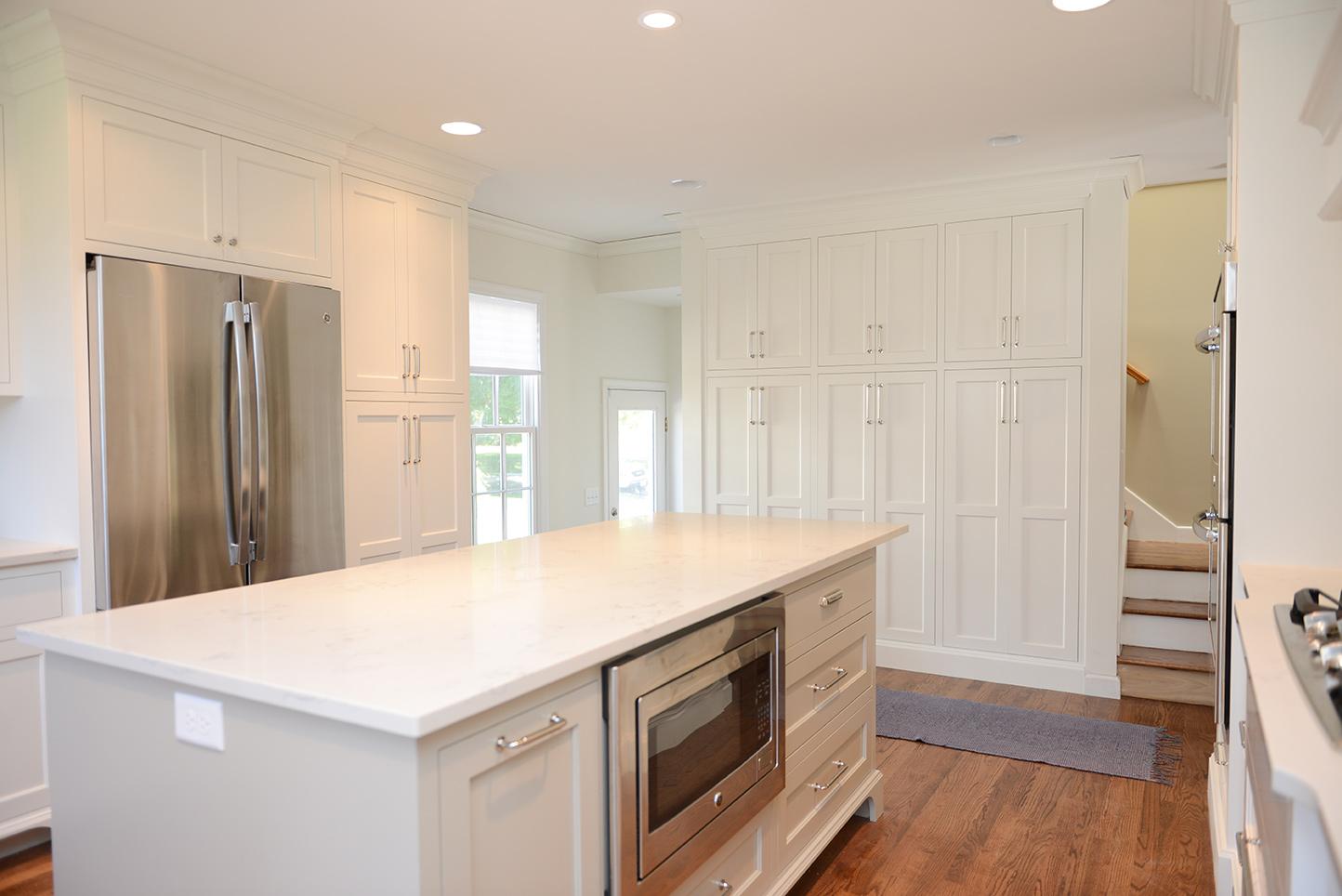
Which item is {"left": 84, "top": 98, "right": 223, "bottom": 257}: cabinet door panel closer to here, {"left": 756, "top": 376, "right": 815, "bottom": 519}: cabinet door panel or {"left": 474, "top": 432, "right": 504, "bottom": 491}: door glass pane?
{"left": 474, "top": 432, "right": 504, "bottom": 491}: door glass pane

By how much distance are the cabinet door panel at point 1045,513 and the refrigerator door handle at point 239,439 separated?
335 cm

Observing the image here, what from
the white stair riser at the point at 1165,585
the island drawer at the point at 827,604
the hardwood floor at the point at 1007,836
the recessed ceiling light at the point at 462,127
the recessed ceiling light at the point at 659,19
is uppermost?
the recessed ceiling light at the point at 462,127

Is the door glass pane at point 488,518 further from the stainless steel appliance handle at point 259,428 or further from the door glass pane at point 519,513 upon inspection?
the stainless steel appliance handle at point 259,428

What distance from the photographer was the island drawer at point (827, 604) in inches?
88.9

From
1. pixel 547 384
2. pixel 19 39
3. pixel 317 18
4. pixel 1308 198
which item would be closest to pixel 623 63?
pixel 317 18

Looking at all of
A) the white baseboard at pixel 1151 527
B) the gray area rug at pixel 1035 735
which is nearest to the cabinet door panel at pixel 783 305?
the gray area rug at pixel 1035 735

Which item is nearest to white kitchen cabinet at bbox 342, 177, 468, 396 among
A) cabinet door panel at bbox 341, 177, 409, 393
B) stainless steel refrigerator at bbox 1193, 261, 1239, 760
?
cabinet door panel at bbox 341, 177, 409, 393

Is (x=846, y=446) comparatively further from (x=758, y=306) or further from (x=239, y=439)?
(x=239, y=439)

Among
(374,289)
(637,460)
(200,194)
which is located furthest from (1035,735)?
(200,194)

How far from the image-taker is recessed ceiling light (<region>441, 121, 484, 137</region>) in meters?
3.47

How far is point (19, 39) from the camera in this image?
2641 mm

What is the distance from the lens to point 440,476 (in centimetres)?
402

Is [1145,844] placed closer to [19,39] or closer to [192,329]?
[192,329]

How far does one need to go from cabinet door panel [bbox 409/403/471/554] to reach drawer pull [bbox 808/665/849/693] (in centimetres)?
207
